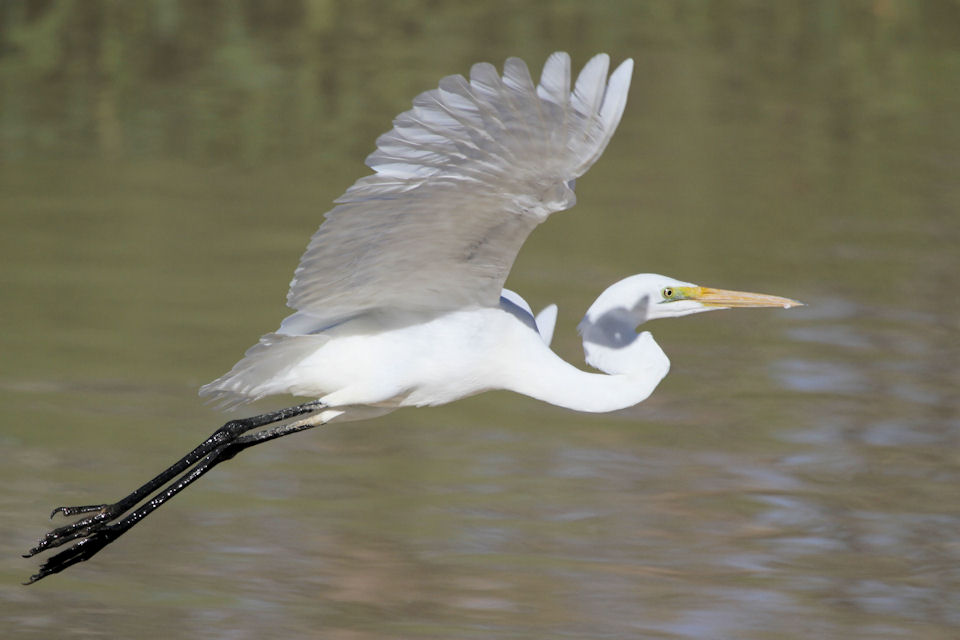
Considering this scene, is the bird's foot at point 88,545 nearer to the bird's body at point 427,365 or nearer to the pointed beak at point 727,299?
the bird's body at point 427,365

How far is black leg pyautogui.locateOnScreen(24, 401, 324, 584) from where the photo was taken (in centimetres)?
532

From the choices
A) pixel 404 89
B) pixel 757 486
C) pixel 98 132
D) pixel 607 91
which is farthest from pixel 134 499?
pixel 404 89

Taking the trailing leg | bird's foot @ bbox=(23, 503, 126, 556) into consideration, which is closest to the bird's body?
the trailing leg

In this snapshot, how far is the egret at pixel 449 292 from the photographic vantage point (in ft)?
12.9

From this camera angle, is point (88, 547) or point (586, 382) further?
point (88, 547)

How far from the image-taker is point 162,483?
538cm

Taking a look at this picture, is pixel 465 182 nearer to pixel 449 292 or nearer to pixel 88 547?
pixel 449 292

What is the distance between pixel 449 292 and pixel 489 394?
3548 mm

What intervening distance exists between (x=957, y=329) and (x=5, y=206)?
6.46 m

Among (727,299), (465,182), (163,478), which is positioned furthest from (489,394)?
(465,182)

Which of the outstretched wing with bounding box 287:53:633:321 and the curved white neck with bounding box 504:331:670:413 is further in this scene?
the curved white neck with bounding box 504:331:670:413

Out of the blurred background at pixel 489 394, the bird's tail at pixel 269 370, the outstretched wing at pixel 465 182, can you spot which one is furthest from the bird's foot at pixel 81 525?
the outstretched wing at pixel 465 182

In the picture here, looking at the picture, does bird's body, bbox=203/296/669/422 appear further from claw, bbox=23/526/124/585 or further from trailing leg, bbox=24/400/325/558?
claw, bbox=23/526/124/585

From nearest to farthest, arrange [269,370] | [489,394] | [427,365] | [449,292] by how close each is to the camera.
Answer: [449,292] → [427,365] → [269,370] → [489,394]
